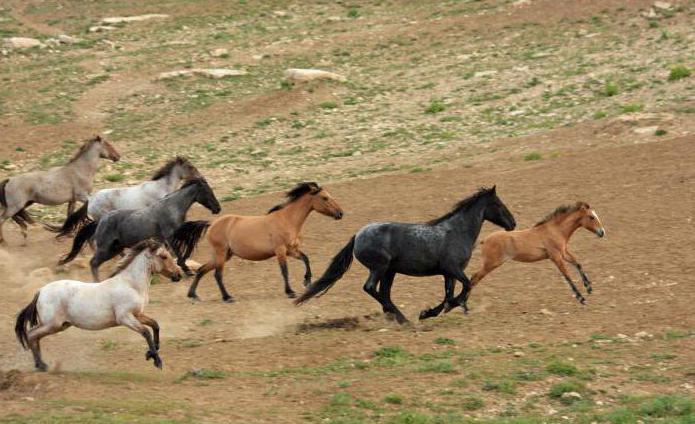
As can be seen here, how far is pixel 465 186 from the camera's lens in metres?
23.0

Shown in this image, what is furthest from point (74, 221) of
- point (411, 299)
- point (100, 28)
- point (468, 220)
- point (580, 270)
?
point (100, 28)

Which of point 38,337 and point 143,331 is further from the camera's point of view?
point 38,337

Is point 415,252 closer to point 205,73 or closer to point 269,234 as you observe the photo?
point 269,234

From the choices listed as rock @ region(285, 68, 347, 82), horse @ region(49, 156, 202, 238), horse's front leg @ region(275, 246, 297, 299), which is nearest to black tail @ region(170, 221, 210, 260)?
horse's front leg @ region(275, 246, 297, 299)

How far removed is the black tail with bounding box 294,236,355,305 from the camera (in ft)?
52.9

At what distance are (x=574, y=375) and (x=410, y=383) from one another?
163 centimetres

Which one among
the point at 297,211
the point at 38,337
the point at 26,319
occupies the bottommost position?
the point at 297,211

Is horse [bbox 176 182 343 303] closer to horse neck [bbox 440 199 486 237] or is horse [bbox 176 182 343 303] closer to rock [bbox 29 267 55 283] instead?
horse neck [bbox 440 199 486 237]

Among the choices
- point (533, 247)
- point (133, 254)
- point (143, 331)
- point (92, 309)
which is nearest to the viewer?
point (143, 331)

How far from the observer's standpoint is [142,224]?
1852 cm

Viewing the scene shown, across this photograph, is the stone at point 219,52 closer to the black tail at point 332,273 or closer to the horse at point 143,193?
the horse at point 143,193

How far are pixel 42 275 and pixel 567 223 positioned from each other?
299 inches

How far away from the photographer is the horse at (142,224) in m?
18.5

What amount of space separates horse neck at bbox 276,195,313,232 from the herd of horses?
0.04 ft
